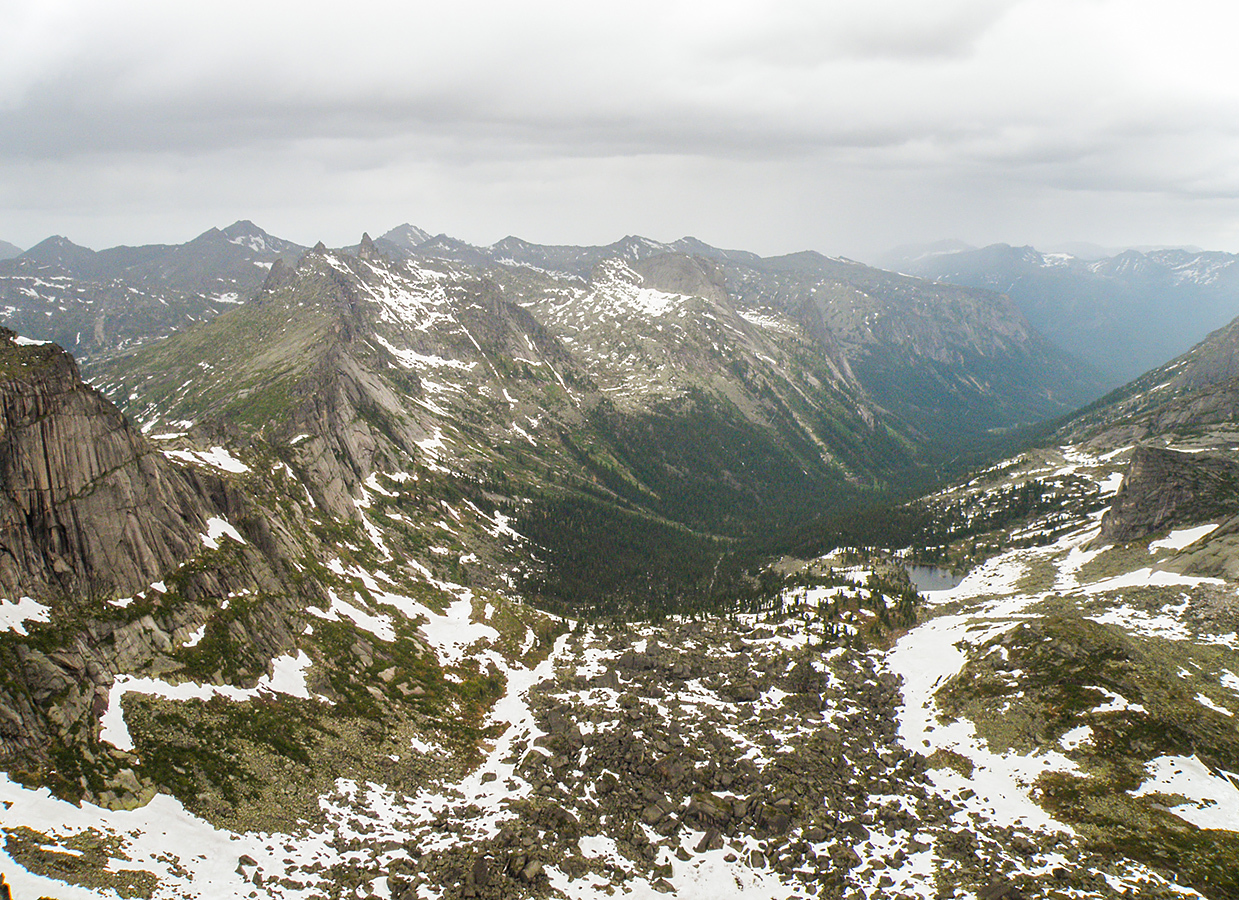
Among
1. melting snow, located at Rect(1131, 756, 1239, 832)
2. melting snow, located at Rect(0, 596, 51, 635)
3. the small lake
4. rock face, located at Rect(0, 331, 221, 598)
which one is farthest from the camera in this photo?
the small lake

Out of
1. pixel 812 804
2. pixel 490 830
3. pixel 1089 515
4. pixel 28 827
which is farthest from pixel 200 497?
pixel 1089 515

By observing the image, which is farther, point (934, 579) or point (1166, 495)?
point (934, 579)

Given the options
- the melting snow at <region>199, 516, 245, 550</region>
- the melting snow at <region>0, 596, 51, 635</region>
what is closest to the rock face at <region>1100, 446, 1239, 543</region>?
the melting snow at <region>199, 516, 245, 550</region>

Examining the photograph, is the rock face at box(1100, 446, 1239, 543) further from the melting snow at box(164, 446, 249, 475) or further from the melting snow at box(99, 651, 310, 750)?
the melting snow at box(164, 446, 249, 475)

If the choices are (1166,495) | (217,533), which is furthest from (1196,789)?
(217,533)

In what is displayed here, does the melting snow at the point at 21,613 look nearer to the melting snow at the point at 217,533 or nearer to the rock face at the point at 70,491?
the rock face at the point at 70,491

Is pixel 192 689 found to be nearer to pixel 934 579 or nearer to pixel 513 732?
pixel 513 732

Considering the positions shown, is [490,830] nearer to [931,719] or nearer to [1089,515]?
[931,719]
